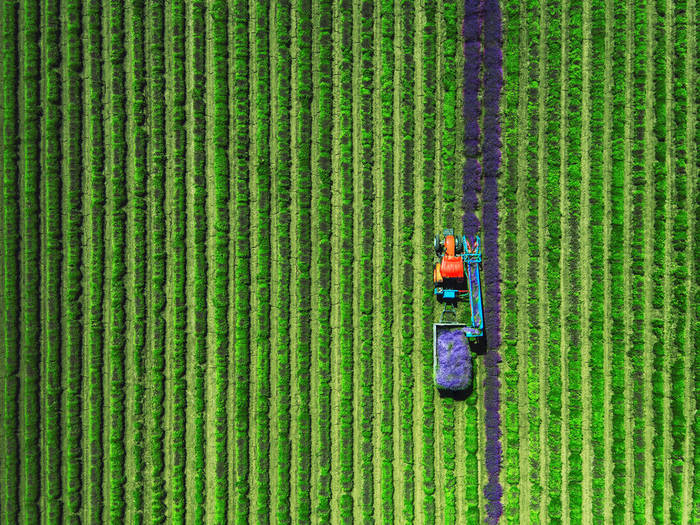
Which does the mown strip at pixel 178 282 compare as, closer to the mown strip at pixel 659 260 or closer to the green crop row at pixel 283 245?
the green crop row at pixel 283 245

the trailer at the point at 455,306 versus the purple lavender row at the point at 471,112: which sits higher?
the purple lavender row at the point at 471,112

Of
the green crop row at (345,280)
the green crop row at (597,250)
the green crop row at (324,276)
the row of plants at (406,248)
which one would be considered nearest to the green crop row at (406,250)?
the row of plants at (406,248)

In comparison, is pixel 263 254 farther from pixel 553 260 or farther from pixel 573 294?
pixel 573 294

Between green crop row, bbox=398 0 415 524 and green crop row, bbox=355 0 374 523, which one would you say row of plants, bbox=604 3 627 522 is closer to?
green crop row, bbox=398 0 415 524

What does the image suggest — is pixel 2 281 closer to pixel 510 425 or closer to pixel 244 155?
pixel 244 155

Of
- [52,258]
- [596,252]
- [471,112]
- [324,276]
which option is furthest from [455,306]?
[52,258]

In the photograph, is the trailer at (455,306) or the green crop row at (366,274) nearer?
the trailer at (455,306)
